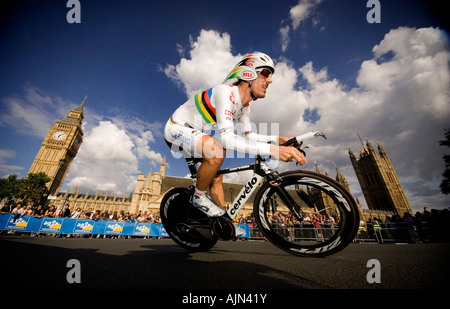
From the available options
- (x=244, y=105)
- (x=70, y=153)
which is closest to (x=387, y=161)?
(x=244, y=105)

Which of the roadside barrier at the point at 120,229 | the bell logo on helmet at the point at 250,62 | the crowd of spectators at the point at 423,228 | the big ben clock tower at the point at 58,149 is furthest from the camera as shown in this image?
the big ben clock tower at the point at 58,149

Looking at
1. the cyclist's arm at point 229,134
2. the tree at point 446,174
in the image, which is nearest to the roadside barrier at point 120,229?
the cyclist's arm at point 229,134

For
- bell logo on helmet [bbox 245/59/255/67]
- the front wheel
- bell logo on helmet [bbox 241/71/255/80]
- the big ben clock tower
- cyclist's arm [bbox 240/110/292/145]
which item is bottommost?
the front wheel

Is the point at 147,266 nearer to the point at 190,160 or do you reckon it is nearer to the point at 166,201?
the point at 166,201

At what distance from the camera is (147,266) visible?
74.9 inches

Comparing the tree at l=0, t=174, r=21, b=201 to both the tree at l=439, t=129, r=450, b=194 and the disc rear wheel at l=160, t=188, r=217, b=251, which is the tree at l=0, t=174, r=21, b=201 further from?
the tree at l=439, t=129, r=450, b=194

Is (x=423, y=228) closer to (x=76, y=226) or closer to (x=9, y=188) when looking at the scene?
(x=76, y=226)

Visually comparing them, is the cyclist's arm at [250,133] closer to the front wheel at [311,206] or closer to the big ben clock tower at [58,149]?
the front wheel at [311,206]

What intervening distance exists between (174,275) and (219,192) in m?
1.34

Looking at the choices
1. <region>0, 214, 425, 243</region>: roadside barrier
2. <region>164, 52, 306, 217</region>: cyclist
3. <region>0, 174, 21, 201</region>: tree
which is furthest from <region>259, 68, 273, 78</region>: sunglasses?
<region>0, 174, 21, 201</region>: tree

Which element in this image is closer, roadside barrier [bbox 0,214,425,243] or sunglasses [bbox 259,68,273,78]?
sunglasses [bbox 259,68,273,78]

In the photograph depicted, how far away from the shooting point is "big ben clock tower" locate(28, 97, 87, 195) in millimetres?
73562

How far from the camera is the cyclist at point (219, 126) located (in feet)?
6.77
